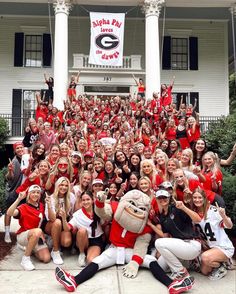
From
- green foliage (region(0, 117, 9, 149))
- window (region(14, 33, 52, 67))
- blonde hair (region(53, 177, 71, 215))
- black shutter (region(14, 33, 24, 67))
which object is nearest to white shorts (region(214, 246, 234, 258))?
blonde hair (region(53, 177, 71, 215))

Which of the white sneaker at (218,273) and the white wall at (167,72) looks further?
the white wall at (167,72)

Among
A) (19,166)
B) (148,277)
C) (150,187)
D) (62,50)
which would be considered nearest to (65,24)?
(62,50)

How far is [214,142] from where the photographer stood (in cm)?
1492

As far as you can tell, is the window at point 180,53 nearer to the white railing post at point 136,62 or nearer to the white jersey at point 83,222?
the white railing post at point 136,62

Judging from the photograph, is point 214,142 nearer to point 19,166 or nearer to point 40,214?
point 19,166

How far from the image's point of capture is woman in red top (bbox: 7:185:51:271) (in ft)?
18.6

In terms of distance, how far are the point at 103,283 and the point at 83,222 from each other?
1.07 meters

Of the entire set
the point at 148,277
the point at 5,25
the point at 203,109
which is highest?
the point at 5,25

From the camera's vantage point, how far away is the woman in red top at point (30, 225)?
18.6ft

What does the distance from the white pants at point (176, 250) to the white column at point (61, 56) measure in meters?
12.6

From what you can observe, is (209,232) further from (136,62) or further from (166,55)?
(166,55)

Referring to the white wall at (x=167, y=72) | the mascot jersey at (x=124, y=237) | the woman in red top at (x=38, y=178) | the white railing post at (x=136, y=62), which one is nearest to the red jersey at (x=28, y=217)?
the woman in red top at (x=38, y=178)

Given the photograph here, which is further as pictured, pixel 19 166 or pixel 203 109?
pixel 203 109

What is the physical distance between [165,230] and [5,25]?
1985 cm
